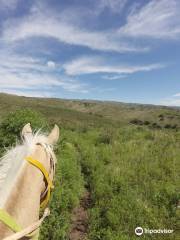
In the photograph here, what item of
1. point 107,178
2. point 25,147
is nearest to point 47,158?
point 25,147

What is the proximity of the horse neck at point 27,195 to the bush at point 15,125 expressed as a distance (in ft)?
32.6

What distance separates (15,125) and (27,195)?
419 inches

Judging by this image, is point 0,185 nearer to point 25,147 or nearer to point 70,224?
point 25,147

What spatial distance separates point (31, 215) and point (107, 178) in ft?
23.6

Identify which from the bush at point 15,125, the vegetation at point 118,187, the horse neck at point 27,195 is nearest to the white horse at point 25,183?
the horse neck at point 27,195

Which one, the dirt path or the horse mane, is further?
the dirt path

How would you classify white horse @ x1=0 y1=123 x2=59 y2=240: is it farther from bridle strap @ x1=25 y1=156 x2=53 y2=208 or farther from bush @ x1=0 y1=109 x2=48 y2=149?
bush @ x1=0 y1=109 x2=48 y2=149

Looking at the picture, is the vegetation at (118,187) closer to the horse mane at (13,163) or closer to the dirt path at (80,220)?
the dirt path at (80,220)

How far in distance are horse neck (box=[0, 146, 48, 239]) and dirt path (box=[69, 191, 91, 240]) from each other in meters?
4.72

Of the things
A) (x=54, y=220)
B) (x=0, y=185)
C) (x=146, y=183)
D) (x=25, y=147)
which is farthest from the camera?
(x=146, y=183)

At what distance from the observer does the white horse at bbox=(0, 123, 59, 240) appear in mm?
2355

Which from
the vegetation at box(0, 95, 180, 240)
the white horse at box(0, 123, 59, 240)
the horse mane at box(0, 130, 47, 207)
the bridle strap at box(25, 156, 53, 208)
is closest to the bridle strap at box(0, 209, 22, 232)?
the white horse at box(0, 123, 59, 240)

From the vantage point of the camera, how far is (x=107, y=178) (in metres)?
9.74

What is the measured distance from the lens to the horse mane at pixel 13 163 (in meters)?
2.56
